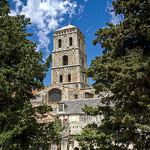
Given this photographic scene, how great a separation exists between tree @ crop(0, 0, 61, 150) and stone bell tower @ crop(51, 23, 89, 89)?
30259mm

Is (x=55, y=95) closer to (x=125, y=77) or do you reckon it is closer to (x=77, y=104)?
(x=77, y=104)

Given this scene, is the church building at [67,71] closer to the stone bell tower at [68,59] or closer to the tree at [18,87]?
the stone bell tower at [68,59]

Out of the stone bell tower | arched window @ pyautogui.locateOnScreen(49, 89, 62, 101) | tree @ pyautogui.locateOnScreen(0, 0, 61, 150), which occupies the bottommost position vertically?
tree @ pyautogui.locateOnScreen(0, 0, 61, 150)

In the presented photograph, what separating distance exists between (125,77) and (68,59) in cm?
3540

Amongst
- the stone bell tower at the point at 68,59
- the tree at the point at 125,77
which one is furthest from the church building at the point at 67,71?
the tree at the point at 125,77

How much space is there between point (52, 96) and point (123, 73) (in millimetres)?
28297

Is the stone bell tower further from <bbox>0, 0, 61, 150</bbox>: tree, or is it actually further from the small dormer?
<bbox>0, 0, 61, 150</bbox>: tree

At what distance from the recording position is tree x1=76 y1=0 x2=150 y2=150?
650cm

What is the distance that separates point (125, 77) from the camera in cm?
638

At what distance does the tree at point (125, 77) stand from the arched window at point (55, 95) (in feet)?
83.1

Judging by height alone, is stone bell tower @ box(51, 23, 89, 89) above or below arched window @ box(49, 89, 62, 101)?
above

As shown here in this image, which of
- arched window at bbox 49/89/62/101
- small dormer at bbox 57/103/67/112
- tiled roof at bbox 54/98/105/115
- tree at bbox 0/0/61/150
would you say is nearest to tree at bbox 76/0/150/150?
tree at bbox 0/0/61/150

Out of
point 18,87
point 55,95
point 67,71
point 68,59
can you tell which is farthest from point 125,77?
point 68,59

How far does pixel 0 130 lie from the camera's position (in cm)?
710
